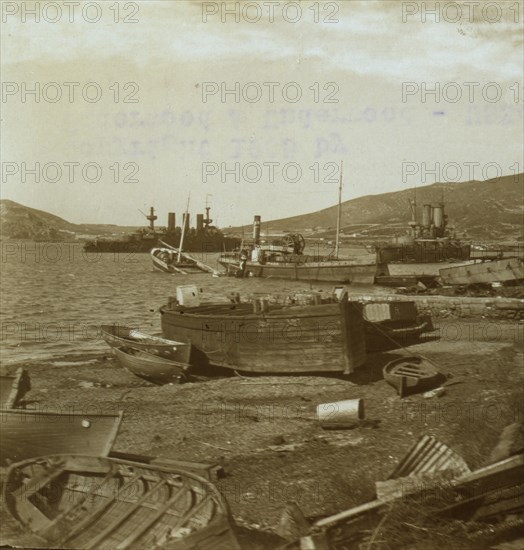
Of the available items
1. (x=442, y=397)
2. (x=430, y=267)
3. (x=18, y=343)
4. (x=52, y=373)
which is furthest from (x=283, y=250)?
(x=442, y=397)

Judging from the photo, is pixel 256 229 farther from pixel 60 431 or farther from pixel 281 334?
pixel 60 431

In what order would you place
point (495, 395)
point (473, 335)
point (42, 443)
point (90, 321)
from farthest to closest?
point (90, 321) → point (473, 335) → point (495, 395) → point (42, 443)

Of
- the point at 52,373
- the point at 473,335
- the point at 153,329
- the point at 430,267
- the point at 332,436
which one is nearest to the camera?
the point at 332,436

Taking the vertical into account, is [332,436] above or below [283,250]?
below

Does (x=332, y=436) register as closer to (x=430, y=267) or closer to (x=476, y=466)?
(x=476, y=466)

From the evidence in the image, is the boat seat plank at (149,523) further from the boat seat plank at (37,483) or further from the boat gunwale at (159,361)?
the boat gunwale at (159,361)

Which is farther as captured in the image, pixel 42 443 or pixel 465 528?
pixel 42 443

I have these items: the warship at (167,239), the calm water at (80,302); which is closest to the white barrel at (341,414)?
the calm water at (80,302)
